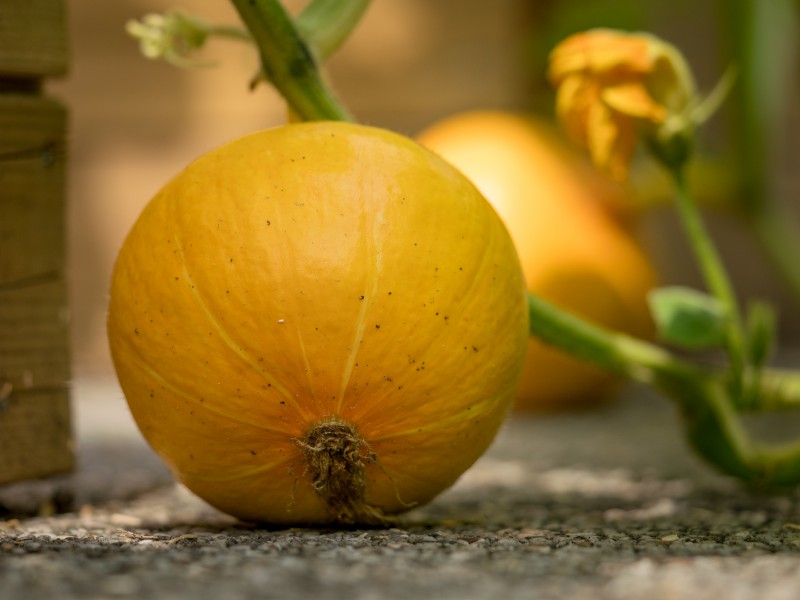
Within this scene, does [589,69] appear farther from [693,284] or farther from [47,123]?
[693,284]

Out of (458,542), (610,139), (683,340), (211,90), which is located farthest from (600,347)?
(211,90)

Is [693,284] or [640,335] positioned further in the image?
[693,284]

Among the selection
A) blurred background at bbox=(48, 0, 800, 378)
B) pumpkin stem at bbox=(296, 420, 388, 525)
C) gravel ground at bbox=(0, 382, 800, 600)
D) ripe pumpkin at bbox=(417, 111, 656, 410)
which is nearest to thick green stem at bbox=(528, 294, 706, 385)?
gravel ground at bbox=(0, 382, 800, 600)

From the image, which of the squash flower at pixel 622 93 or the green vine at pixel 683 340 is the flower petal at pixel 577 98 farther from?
the green vine at pixel 683 340

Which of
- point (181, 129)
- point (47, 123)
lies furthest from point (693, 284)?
point (47, 123)

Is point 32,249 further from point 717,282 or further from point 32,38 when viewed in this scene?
point 717,282

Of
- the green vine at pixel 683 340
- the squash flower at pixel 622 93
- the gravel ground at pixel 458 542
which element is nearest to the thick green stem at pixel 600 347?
the green vine at pixel 683 340
